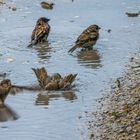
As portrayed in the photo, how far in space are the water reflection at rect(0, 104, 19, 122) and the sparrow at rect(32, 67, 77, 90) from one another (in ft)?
3.85

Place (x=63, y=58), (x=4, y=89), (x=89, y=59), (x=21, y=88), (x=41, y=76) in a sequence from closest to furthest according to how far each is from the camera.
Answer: (x=4, y=89) → (x=21, y=88) → (x=41, y=76) → (x=63, y=58) → (x=89, y=59)

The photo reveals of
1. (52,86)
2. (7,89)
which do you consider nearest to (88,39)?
(52,86)

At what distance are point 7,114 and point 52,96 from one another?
1274 mm

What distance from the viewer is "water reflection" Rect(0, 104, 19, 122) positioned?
1006 cm

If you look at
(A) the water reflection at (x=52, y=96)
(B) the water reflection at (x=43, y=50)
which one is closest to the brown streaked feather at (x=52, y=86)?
(A) the water reflection at (x=52, y=96)

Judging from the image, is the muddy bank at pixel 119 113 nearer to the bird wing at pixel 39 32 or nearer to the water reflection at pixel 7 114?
the water reflection at pixel 7 114

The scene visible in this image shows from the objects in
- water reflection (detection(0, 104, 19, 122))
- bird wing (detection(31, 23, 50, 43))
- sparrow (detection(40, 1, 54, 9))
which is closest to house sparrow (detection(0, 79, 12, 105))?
water reflection (detection(0, 104, 19, 122))

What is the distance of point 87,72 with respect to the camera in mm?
13023

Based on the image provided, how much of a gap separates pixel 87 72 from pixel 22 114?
307 cm

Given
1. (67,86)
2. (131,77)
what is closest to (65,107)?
(67,86)

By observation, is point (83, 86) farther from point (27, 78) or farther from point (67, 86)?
point (27, 78)

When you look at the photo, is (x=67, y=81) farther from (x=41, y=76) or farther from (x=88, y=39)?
(x=88, y=39)

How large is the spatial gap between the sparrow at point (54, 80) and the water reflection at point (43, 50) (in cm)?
242

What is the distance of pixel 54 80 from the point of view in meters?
11.7
